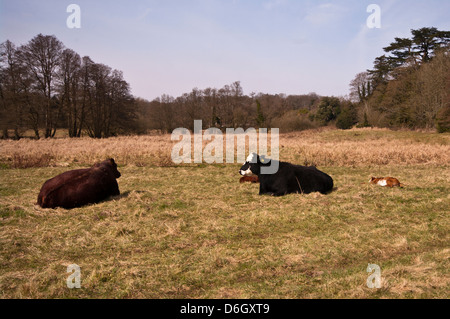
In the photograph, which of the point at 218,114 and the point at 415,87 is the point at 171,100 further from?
the point at 415,87

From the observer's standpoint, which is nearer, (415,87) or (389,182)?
(389,182)

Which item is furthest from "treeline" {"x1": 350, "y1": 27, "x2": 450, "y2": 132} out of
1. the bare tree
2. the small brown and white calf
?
the bare tree

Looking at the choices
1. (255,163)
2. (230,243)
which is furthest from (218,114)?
(230,243)

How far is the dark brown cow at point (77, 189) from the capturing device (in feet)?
25.8

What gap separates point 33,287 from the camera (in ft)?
13.0

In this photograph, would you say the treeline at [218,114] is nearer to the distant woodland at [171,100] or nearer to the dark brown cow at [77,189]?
the distant woodland at [171,100]

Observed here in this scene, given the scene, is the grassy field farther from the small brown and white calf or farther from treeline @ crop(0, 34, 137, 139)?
treeline @ crop(0, 34, 137, 139)

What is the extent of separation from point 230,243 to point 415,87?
4634 cm

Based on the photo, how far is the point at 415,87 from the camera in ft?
138

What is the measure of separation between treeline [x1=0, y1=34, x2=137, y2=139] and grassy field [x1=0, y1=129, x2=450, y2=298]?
3086 cm

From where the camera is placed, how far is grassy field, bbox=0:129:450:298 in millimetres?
4043

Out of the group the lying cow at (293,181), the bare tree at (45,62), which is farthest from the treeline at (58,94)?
the lying cow at (293,181)

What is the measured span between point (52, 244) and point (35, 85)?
129 feet
